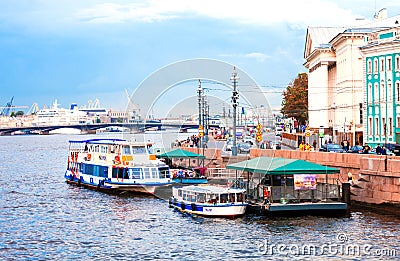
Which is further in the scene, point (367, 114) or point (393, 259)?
point (367, 114)

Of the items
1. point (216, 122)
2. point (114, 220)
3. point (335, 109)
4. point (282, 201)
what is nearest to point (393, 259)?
point (282, 201)

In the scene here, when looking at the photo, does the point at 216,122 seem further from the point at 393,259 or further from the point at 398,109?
the point at 393,259

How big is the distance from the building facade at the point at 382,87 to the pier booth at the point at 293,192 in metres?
28.7

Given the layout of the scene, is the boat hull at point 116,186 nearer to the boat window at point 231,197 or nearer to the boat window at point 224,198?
the boat window at point 224,198

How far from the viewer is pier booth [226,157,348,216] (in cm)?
3912

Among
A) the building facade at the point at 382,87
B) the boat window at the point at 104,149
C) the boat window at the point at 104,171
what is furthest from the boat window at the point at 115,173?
the building facade at the point at 382,87

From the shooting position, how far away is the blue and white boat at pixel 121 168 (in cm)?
5253

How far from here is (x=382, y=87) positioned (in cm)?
7025

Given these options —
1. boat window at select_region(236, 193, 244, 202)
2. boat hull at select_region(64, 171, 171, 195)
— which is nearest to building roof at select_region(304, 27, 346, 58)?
boat hull at select_region(64, 171, 171, 195)

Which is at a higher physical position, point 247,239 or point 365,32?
point 365,32

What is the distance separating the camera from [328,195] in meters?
40.3

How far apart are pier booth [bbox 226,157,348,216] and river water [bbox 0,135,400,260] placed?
644 millimetres

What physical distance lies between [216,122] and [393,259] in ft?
343

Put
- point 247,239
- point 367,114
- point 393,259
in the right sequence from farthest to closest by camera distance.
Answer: point 367,114
point 247,239
point 393,259
